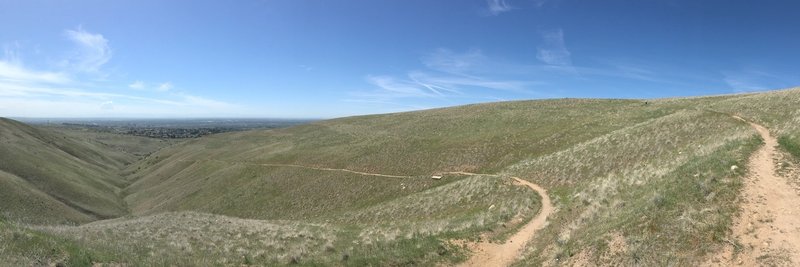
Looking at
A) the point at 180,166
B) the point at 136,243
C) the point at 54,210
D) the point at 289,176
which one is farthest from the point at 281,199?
the point at 180,166

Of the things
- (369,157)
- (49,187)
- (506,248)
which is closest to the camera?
(506,248)

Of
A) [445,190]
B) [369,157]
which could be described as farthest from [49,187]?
[445,190]

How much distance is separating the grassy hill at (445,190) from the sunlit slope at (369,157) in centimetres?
31

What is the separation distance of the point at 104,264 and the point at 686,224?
57.3 feet

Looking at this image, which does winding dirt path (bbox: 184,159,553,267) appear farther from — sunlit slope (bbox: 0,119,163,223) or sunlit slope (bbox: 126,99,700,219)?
sunlit slope (bbox: 0,119,163,223)

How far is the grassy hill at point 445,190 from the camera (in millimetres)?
14477

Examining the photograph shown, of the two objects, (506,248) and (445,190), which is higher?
(506,248)

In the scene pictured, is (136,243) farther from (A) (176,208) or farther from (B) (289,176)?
(A) (176,208)

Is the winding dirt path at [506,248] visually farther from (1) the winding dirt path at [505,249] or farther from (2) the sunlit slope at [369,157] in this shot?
(2) the sunlit slope at [369,157]

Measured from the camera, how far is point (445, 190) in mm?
36188

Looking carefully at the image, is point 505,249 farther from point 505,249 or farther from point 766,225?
point 766,225

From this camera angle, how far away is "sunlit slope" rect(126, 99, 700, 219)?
46062mm

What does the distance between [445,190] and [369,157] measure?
23.0 meters

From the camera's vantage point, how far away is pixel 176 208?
56.2 meters
